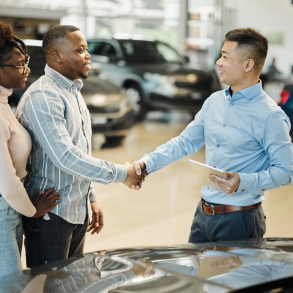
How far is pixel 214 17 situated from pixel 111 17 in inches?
134

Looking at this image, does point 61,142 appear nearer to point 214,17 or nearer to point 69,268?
point 69,268

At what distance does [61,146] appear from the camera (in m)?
1.84

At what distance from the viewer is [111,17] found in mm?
14852

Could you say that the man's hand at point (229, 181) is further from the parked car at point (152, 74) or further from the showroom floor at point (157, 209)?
the parked car at point (152, 74)

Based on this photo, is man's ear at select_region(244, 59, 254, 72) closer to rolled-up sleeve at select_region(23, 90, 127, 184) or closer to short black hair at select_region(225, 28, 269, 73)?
short black hair at select_region(225, 28, 269, 73)

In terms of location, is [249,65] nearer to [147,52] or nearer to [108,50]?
[147,52]

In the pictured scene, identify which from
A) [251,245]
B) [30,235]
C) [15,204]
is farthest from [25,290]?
[251,245]

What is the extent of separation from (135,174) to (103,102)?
420 cm

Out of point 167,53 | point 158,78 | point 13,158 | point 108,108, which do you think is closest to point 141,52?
point 167,53

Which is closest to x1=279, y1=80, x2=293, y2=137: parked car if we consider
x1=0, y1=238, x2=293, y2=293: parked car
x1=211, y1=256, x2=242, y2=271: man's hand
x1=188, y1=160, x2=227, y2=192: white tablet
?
x1=188, y1=160, x2=227, y2=192: white tablet

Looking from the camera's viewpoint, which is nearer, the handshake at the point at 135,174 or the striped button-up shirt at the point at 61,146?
the striped button-up shirt at the point at 61,146

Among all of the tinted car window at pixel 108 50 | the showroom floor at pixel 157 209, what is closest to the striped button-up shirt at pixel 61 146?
the showroom floor at pixel 157 209

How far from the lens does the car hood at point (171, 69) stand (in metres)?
8.37

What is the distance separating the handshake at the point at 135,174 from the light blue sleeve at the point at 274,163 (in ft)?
1.89
